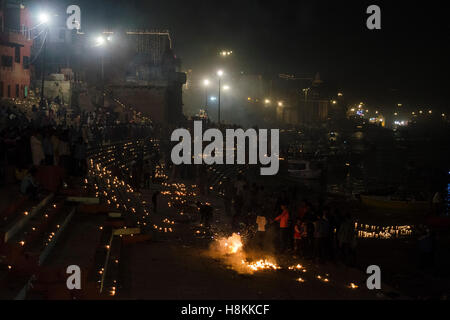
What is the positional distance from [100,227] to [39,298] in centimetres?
433

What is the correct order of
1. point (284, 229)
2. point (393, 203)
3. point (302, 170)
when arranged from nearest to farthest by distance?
point (284, 229), point (393, 203), point (302, 170)

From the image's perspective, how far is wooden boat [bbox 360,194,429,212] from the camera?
3038 centimetres

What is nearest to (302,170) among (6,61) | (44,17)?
(44,17)

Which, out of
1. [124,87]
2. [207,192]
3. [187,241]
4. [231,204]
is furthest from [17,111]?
[124,87]

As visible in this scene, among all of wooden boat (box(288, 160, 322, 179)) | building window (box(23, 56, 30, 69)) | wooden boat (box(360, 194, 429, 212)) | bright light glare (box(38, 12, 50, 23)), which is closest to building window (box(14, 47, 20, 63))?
building window (box(23, 56, 30, 69))

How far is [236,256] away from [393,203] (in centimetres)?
2010

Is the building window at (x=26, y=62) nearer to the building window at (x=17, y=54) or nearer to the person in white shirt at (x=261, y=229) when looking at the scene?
the building window at (x=17, y=54)

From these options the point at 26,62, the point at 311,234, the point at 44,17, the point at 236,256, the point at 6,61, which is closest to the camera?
the point at 236,256

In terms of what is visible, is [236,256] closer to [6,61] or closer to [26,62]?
[6,61]

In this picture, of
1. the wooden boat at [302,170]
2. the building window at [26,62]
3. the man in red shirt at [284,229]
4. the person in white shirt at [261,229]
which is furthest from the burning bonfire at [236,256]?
the wooden boat at [302,170]

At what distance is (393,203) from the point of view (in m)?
31.1

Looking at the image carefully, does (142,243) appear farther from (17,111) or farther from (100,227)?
(17,111)

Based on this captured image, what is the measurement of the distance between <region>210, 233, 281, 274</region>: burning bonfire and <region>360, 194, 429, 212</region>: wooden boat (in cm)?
1814

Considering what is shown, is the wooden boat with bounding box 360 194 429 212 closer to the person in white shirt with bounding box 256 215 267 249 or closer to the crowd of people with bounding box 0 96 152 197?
the person in white shirt with bounding box 256 215 267 249
